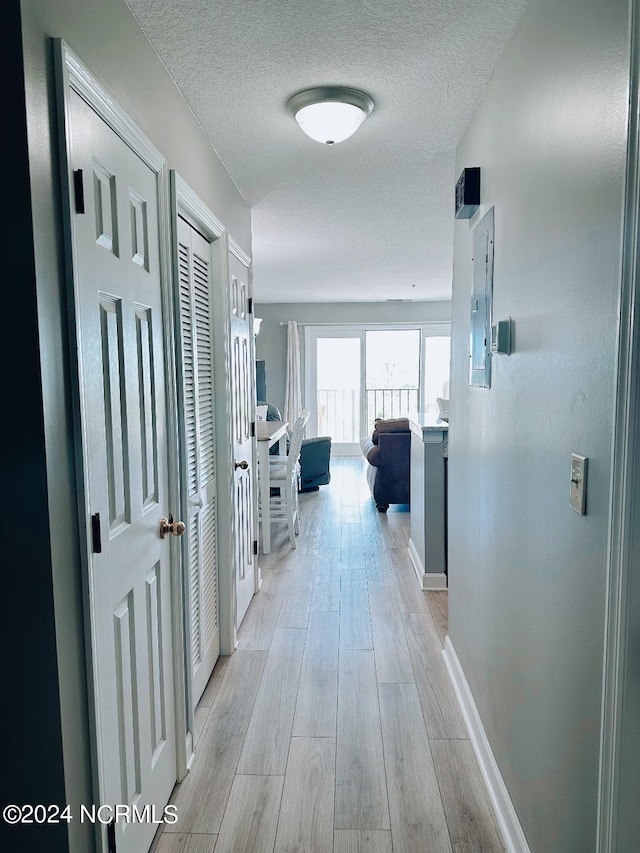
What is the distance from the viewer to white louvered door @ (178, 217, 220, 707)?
226 cm

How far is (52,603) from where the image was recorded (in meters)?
1.12

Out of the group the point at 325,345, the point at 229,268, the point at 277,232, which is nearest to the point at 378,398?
the point at 325,345

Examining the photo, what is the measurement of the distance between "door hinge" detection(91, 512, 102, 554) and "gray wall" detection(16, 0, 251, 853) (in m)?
0.05

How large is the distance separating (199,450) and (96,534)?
1201mm

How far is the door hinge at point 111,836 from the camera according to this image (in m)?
1.33

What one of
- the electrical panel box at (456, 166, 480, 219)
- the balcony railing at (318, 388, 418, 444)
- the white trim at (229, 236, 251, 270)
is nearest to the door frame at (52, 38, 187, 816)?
the electrical panel box at (456, 166, 480, 219)

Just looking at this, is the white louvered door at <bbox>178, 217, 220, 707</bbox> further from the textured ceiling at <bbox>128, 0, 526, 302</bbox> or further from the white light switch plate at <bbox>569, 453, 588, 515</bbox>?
the white light switch plate at <bbox>569, 453, 588, 515</bbox>

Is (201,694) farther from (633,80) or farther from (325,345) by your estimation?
(325,345)

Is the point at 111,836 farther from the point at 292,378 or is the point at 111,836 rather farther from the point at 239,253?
the point at 292,378

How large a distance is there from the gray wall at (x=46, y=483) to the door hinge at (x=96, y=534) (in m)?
0.05

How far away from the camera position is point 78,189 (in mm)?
1207

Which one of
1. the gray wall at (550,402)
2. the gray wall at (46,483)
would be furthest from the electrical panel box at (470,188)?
the gray wall at (46,483)

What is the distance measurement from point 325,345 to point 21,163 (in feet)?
26.8

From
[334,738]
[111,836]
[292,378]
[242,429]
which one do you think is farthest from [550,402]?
[292,378]
